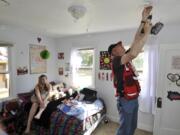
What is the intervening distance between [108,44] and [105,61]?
0.44m

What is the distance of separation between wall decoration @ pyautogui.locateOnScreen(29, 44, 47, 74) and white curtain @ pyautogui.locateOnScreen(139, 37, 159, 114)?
2.77m

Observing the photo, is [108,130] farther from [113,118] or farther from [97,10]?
[97,10]

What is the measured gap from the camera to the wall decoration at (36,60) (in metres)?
3.76

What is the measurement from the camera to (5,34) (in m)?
3.17

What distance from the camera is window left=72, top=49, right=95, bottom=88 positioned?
4012mm

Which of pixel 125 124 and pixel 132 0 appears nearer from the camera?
pixel 125 124

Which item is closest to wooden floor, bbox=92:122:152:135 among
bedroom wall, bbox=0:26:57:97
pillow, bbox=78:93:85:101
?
pillow, bbox=78:93:85:101

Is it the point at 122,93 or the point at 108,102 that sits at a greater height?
the point at 122,93

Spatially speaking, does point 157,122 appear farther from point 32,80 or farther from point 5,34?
point 5,34

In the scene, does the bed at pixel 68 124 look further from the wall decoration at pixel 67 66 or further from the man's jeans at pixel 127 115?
the wall decoration at pixel 67 66

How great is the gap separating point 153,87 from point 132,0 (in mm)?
1928

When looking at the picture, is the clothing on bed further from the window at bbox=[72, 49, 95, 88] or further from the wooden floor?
the window at bbox=[72, 49, 95, 88]

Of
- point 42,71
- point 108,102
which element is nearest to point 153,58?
point 108,102

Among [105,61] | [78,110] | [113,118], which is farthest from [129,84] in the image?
[113,118]
